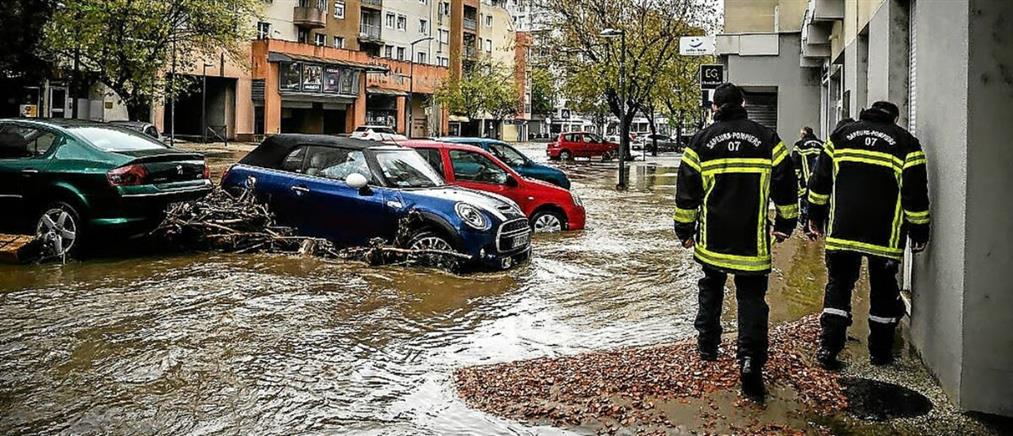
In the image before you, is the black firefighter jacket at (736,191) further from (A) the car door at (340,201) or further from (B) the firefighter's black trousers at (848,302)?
(A) the car door at (340,201)

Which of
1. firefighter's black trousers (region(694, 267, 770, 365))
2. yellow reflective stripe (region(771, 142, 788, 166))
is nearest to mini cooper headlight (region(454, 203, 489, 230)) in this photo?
firefighter's black trousers (region(694, 267, 770, 365))

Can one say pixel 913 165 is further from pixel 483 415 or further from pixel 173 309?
pixel 173 309

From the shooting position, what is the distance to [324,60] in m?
58.2

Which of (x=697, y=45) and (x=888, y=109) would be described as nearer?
(x=888, y=109)

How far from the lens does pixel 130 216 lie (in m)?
10.2

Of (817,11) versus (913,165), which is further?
(817,11)

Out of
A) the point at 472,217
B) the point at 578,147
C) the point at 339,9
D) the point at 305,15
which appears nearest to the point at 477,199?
the point at 472,217

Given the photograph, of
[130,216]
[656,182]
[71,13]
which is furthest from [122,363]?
[71,13]

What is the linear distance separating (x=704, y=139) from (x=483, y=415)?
6.89 ft

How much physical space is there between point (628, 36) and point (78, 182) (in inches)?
1389

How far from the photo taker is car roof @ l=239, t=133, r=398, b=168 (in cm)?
1098

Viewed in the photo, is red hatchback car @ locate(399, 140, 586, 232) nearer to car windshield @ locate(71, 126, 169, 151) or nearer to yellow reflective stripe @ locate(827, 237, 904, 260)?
car windshield @ locate(71, 126, 169, 151)

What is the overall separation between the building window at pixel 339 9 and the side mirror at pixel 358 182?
5830 centimetres

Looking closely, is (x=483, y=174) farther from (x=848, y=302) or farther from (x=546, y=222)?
(x=848, y=302)
